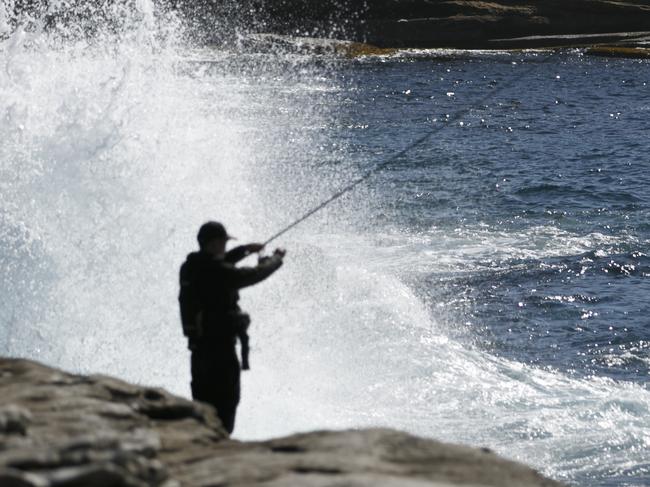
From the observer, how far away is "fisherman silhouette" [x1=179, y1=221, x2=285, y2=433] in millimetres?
7176

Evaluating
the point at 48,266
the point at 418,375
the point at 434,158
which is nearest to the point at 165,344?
the point at 48,266

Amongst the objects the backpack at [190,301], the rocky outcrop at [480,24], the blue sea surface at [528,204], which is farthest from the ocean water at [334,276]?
the rocky outcrop at [480,24]

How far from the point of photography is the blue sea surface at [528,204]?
14.6 meters

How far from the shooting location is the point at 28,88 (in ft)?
47.5

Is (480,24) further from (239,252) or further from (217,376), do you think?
(217,376)

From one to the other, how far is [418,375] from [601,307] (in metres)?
4.21

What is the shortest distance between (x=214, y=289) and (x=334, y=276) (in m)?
8.06

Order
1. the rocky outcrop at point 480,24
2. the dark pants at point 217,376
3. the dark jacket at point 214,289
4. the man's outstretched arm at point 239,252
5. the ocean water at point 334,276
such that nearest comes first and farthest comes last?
the dark jacket at point 214,289 → the dark pants at point 217,376 → the man's outstretched arm at point 239,252 → the ocean water at point 334,276 → the rocky outcrop at point 480,24

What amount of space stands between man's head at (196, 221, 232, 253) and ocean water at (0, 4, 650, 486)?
280 cm

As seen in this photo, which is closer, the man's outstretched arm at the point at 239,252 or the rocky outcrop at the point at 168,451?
the rocky outcrop at the point at 168,451

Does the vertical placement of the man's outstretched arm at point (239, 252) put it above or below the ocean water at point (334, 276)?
above

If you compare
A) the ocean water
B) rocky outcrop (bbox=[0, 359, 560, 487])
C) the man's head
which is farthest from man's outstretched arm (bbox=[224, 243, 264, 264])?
the ocean water

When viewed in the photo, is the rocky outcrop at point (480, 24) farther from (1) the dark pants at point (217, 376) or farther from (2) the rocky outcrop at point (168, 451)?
(2) the rocky outcrop at point (168, 451)

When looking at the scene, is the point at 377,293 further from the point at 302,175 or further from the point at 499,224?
the point at 302,175
